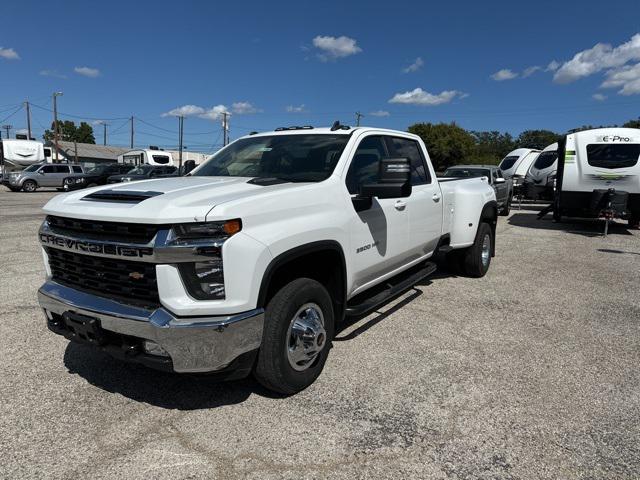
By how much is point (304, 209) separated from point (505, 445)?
1915 mm

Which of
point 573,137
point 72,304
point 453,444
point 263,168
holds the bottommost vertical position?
point 453,444

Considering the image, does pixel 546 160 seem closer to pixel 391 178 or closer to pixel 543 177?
pixel 543 177

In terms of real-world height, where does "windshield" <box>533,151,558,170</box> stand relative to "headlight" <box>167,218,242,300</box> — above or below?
above

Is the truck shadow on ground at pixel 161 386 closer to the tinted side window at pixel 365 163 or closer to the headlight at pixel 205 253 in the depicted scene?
the headlight at pixel 205 253

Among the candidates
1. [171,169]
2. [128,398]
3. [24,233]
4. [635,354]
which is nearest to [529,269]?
[635,354]

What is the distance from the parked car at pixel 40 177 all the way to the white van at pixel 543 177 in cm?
2437

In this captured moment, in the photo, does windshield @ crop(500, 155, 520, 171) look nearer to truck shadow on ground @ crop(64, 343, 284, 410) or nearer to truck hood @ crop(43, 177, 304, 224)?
truck hood @ crop(43, 177, 304, 224)

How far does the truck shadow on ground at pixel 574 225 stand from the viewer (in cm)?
1205

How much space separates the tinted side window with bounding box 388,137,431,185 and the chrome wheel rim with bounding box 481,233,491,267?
6.74ft

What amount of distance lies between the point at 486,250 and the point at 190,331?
5.47m

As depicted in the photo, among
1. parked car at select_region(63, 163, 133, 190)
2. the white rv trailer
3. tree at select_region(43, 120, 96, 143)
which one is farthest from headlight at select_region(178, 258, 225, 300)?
tree at select_region(43, 120, 96, 143)

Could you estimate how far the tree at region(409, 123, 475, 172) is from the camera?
55812 millimetres

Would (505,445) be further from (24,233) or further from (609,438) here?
(24,233)

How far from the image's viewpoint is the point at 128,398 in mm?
3246
